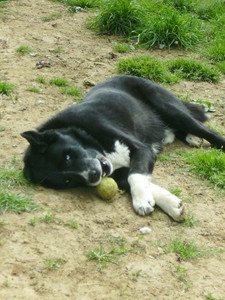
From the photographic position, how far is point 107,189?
5.11 metres

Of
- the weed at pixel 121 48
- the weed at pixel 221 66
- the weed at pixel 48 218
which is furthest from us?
the weed at pixel 121 48

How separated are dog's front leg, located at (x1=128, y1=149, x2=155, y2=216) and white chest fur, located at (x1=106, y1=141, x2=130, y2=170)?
8 cm

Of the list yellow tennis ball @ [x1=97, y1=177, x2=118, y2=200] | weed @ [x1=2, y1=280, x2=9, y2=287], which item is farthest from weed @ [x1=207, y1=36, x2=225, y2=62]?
weed @ [x1=2, y1=280, x2=9, y2=287]

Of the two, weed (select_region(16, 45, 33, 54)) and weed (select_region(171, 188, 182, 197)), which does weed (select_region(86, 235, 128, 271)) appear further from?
weed (select_region(16, 45, 33, 54))

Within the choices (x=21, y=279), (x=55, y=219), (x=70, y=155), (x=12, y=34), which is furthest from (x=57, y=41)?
(x=21, y=279)

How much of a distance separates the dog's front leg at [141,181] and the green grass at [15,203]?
872 millimetres

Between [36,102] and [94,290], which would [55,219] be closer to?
[94,290]

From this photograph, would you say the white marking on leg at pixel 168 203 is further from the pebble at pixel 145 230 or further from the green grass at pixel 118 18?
the green grass at pixel 118 18

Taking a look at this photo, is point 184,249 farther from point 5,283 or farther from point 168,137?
point 168,137

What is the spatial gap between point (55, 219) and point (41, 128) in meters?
1.29

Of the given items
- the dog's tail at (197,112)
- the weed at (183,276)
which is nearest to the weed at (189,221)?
A: the weed at (183,276)

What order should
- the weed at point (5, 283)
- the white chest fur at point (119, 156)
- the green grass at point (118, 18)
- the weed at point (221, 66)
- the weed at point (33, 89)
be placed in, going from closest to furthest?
the weed at point (5, 283) < the white chest fur at point (119, 156) < the weed at point (33, 89) < the weed at point (221, 66) < the green grass at point (118, 18)

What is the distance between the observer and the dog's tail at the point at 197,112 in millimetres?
7059

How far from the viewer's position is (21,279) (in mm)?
Result: 3891
